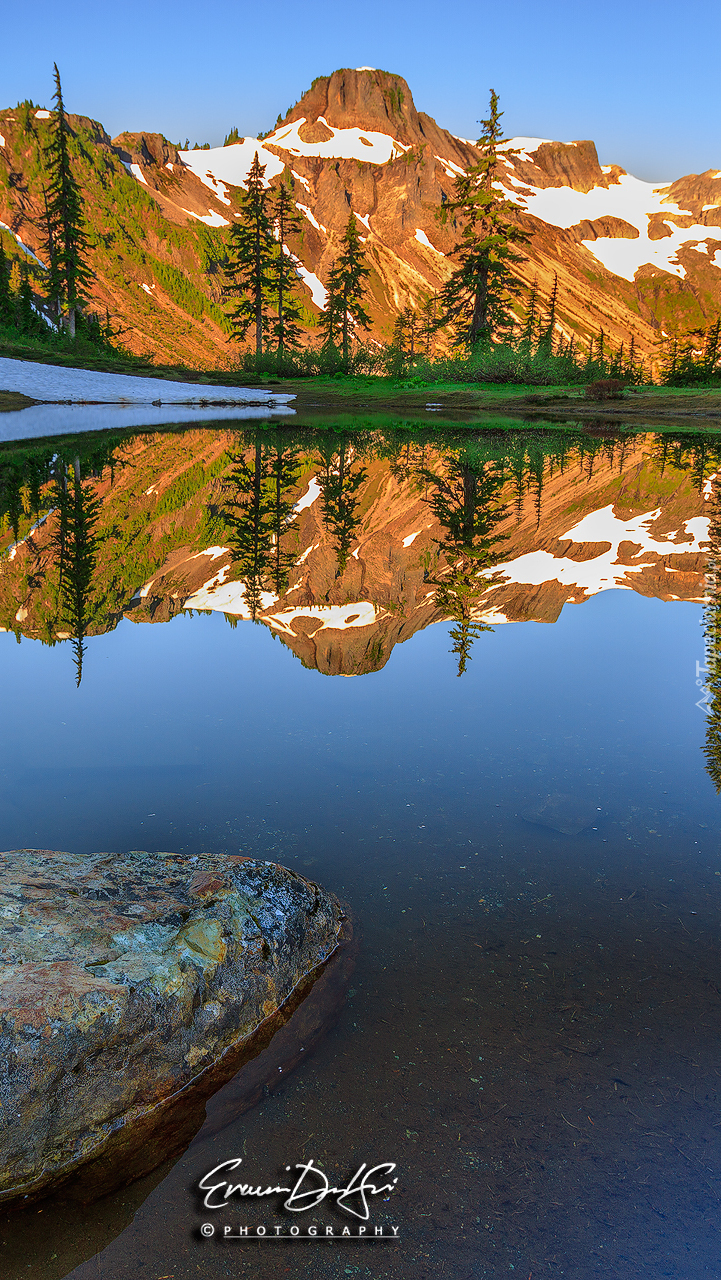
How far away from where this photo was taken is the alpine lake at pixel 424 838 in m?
2.01

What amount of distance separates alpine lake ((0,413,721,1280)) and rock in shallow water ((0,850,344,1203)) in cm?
14

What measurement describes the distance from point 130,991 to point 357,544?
7.45 metres

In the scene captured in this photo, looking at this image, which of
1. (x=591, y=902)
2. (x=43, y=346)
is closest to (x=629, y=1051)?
(x=591, y=902)

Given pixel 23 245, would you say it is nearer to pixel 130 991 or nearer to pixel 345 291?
pixel 345 291

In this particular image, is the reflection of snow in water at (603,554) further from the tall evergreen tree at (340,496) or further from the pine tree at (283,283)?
the pine tree at (283,283)

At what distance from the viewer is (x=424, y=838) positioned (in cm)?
366

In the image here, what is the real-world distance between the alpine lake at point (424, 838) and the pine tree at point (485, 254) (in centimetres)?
4094

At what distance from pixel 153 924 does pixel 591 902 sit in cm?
183

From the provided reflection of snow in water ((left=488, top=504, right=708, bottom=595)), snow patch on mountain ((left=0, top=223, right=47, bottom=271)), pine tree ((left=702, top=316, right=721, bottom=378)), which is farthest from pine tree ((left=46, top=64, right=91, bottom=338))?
snow patch on mountain ((left=0, top=223, right=47, bottom=271))

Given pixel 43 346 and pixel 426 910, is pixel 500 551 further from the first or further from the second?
pixel 43 346

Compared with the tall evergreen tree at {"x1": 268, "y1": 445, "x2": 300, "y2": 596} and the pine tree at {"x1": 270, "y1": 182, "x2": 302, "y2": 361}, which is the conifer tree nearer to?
the pine tree at {"x1": 270, "y1": 182, "x2": 302, "y2": 361}

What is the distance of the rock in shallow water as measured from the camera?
217 cm

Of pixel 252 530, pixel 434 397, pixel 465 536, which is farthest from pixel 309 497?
pixel 434 397

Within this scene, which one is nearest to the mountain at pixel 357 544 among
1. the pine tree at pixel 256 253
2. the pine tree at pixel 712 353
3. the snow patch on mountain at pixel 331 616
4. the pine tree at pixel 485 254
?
the snow patch on mountain at pixel 331 616
